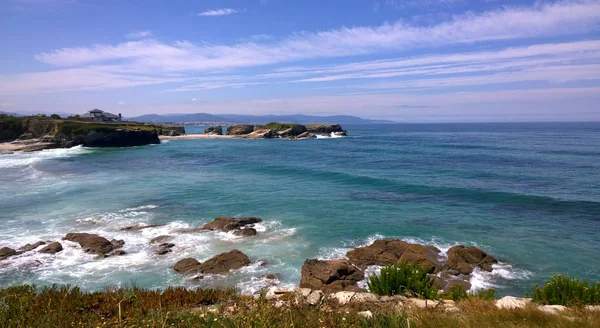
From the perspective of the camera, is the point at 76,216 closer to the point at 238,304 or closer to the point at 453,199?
the point at 238,304

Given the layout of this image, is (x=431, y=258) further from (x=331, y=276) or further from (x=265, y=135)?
(x=265, y=135)

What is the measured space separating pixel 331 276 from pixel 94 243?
1270 cm

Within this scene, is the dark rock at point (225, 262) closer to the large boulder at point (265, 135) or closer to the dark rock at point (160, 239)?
the dark rock at point (160, 239)

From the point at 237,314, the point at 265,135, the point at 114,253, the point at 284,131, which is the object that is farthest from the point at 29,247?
the point at 284,131

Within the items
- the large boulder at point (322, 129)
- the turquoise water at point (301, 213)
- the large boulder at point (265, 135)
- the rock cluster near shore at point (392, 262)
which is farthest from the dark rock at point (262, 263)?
the large boulder at point (322, 129)

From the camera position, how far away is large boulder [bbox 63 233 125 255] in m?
18.0

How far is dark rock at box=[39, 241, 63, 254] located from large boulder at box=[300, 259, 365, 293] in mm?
13020

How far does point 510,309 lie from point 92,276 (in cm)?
1581

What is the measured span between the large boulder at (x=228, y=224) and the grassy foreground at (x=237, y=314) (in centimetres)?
1260

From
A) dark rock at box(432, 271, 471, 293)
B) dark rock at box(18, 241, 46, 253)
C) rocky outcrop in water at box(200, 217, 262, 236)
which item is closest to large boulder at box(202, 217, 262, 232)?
rocky outcrop in water at box(200, 217, 262, 236)

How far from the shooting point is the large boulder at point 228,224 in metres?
21.4

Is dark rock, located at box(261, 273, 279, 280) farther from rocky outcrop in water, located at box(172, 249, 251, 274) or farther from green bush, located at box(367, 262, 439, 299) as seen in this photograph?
green bush, located at box(367, 262, 439, 299)

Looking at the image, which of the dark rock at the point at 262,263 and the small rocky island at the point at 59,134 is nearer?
the dark rock at the point at 262,263

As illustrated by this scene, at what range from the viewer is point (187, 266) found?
52.3 feet
